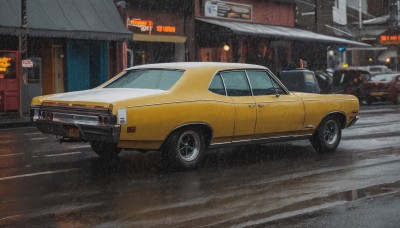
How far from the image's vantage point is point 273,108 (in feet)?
31.9

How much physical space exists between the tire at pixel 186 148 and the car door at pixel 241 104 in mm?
623

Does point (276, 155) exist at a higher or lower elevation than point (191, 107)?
lower

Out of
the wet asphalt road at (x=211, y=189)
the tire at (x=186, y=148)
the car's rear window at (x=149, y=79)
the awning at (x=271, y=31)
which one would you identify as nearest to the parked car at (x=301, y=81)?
the awning at (x=271, y=31)

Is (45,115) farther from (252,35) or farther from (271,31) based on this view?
(271,31)

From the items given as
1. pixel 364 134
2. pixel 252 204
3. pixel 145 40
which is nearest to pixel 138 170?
pixel 252 204

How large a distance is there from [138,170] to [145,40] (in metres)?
18.0

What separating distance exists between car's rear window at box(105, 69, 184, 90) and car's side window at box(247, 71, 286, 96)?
1.25 metres

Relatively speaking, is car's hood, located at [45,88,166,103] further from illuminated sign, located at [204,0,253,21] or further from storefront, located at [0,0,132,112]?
illuminated sign, located at [204,0,253,21]

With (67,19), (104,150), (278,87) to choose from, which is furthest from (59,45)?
(278,87)

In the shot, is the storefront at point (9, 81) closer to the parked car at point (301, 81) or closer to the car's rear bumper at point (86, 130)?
the parked car at point (301, 81)

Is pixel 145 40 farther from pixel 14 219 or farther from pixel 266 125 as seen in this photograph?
pixel 14 219

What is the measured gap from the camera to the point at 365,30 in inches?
2509

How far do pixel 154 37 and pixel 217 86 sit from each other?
17.9 m

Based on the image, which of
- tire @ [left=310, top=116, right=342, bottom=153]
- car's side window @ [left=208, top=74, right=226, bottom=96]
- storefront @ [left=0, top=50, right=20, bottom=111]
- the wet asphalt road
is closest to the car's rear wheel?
storefront @ [left=0, top=50, right=20, bottom=111]
